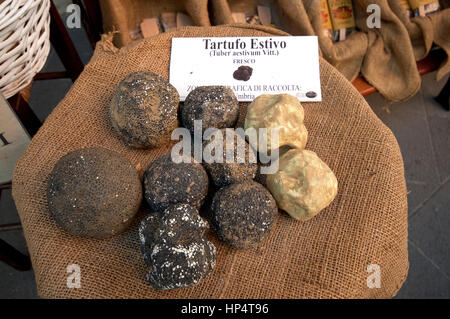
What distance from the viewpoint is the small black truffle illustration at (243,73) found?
40.8 inches

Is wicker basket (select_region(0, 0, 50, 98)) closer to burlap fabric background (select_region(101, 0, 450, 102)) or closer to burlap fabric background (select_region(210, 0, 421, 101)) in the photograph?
burlap fabric background (select_region(101, 0, 450, 102))

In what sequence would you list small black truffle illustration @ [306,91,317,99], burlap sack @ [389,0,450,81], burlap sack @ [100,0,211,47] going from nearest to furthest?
small black truffle illustration @ [306,91,317,99] < burlap sack @ [100,0,211,47] < burlap sack @ [389,0,450,81]

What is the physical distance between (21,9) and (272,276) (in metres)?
0.78

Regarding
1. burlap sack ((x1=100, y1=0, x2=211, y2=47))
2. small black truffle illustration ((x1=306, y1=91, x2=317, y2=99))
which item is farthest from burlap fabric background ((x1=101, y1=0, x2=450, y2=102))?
small black truffle illustration ((x1=306, y1=91, x2=317, y2=99))

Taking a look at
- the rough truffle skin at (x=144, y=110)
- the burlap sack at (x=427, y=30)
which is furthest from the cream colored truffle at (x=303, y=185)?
the burlap sack at (x=427, y=30)

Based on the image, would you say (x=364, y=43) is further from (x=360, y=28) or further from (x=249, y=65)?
(x=249, y=65)

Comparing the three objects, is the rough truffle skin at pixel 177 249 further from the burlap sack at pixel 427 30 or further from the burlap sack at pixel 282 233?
the burlap sack at pixel 427 30

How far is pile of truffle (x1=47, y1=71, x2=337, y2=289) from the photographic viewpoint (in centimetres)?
74

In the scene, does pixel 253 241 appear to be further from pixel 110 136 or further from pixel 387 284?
pixel 110 136

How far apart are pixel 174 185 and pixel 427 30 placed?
1.22 meters

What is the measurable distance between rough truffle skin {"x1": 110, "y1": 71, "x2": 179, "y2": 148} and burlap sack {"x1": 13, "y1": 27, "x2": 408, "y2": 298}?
0.21 feet

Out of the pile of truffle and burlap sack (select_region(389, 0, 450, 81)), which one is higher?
the pile of truffle

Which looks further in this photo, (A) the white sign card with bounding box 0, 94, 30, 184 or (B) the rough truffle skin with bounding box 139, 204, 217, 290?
(A) the white sign card with bounding box 0, 94, 30, 184

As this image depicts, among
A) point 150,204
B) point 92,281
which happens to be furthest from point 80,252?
point 150,204
